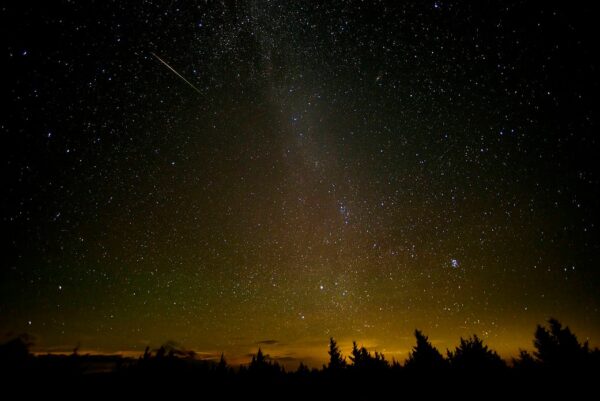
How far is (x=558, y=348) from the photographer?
965 inches

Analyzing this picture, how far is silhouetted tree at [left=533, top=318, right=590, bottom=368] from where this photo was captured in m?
23.5

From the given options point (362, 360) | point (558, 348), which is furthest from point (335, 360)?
point (558, 348)

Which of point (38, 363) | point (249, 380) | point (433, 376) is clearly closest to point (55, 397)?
point (38, 363)

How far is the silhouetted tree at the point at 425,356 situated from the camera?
86.9 feet

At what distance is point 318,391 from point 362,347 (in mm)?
9890

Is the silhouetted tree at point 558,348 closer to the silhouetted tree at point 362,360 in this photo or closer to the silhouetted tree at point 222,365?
the silhouetted tree at point 362,360

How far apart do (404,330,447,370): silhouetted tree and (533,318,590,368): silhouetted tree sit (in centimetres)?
877

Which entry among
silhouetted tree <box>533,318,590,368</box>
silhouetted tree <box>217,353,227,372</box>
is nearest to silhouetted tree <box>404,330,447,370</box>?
silhouetted tree <box>533,318,590,368</box>

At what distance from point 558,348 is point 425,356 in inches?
454

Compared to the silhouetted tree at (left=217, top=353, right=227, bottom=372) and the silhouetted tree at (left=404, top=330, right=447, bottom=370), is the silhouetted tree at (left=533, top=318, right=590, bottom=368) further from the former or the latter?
the silhouetted tree at (left=217, top=353, right=227, bottom=372)

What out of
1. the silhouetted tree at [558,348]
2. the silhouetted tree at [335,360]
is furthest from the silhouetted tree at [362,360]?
the silhouetted tree at [558,348]

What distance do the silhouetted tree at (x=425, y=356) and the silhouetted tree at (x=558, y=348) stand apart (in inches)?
345

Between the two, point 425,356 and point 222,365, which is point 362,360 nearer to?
point 425,356

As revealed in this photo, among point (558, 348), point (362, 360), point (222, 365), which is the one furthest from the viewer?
point (222, 365)
